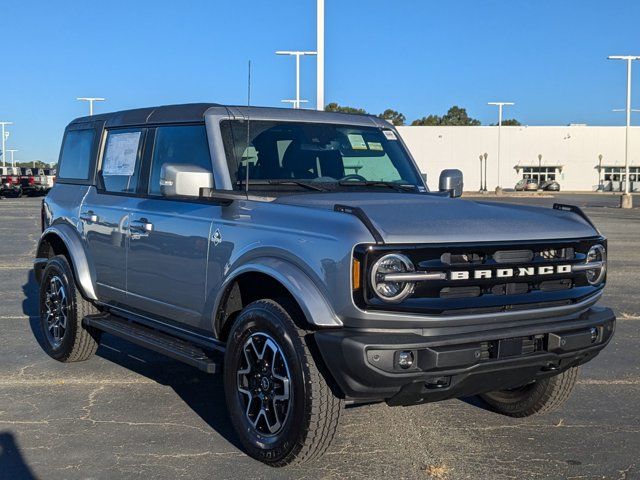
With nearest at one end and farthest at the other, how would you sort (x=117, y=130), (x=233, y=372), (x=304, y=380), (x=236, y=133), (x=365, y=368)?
(x=365, y=368), (x=304, y=380), (x=233, y=372), (x=236, y=133), (x=117, y=130)

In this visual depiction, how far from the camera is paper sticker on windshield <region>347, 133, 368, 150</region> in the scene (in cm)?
575

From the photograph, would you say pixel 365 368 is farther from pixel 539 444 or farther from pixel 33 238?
pixel 33 238

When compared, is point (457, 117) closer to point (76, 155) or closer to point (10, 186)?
point (10, 186)

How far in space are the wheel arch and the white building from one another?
278 ft

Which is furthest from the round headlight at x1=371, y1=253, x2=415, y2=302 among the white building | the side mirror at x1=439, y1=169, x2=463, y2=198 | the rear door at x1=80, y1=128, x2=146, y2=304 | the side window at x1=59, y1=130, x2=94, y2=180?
the white building

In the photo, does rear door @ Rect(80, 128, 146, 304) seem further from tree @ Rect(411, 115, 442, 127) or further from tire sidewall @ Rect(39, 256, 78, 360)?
tree @ Rect(411, 115, 442, 127)

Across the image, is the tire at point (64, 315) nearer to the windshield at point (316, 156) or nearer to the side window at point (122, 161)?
the side window at point (122, 161)

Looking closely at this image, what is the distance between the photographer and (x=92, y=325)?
6.04m

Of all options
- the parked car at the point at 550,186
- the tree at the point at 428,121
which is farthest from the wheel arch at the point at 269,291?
the tree at the point at 428,121

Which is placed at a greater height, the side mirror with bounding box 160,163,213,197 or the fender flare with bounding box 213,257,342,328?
the side mirror with bounding box 160,163,213,197

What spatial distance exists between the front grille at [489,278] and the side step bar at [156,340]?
1.40 meters

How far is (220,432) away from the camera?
192 inches

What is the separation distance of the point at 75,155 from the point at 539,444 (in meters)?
4.67

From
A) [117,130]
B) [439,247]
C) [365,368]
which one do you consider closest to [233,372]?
[365,368]
